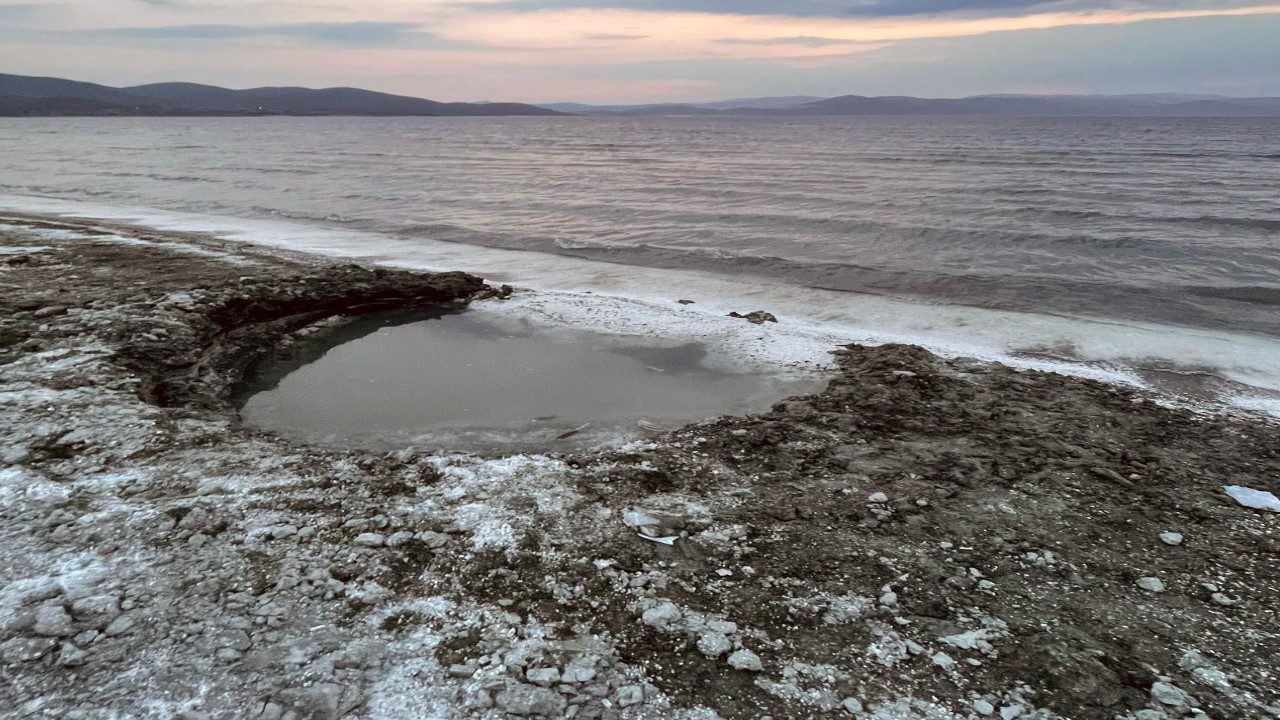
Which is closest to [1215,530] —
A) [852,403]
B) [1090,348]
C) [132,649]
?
[852,403]

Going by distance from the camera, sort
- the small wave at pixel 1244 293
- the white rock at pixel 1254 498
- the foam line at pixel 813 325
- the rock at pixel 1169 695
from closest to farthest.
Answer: the rock at pixel 1169 695, the white rock at pixel 1254 498, the foam line at pixel 813 325, the small wave at pixel 1244 293

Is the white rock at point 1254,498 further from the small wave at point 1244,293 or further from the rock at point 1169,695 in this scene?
the small wave at point 1244,293

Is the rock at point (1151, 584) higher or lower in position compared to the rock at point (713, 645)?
lower

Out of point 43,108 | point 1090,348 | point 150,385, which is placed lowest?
point 1090,348

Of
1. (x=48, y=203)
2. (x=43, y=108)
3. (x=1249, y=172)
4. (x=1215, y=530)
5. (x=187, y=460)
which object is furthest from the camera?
(x=43, y=108)

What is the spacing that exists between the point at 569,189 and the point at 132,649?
25.2 metres

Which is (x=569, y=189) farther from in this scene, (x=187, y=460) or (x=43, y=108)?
(x=43, y=108)

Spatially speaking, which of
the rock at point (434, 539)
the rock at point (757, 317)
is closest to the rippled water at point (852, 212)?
the rock at point (757, 317)

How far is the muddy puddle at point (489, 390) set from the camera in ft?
19.1

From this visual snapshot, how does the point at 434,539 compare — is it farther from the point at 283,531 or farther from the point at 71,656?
the point at 71,656

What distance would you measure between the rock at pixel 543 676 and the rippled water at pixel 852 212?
10.4m

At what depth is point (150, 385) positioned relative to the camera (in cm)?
598

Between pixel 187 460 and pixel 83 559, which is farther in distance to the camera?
pixel 187 460

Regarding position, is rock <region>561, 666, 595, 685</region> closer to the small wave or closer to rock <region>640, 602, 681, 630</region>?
rock <region>640, 602, 681, 630</region>
